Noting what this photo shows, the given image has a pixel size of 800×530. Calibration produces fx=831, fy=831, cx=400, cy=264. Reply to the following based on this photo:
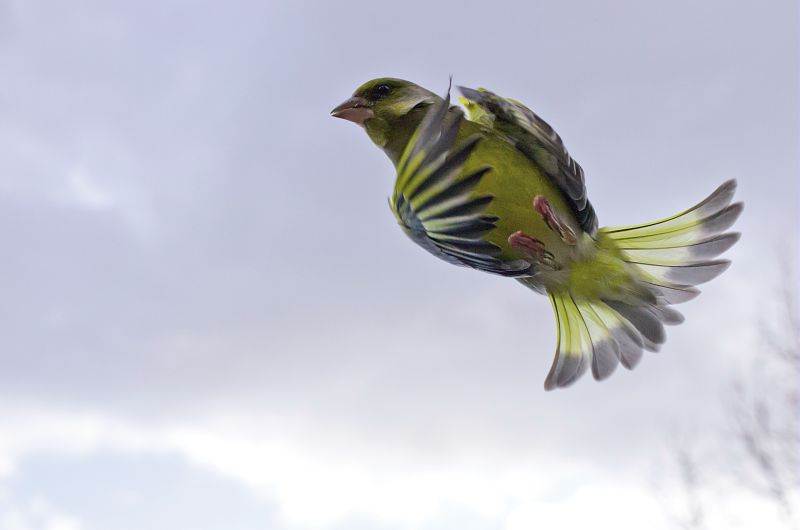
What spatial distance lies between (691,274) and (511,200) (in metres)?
0.44

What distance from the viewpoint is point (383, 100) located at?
1266 millimetres

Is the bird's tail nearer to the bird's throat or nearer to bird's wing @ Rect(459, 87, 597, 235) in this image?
bird's wing @ Rect(459, 87, 597, 235)

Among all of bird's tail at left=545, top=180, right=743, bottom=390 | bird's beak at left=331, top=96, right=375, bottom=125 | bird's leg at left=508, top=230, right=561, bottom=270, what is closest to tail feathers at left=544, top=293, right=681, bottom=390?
bird's tail at left=545, top=180, right=743, bottom=390

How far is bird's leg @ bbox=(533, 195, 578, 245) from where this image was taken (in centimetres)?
119

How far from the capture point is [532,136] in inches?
47.7

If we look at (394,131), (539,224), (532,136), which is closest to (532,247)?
(539,224)

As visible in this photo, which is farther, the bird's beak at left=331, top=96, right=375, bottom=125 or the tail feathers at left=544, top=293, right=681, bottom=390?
the tail feathers at left=544, top=293, right=681, bottom=390

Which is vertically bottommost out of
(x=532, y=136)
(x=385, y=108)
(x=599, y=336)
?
(x=599, y=336)

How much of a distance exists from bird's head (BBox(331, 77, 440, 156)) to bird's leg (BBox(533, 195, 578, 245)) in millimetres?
219

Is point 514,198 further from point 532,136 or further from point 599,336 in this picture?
point 599,336

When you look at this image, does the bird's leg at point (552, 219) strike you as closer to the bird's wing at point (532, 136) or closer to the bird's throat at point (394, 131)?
the bird's wing at point (532, 136)

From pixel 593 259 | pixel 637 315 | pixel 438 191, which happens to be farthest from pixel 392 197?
pixel 637 315

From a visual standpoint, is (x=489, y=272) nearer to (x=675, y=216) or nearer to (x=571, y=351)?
(x=571, y=351)

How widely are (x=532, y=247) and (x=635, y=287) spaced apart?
0.99 ft
